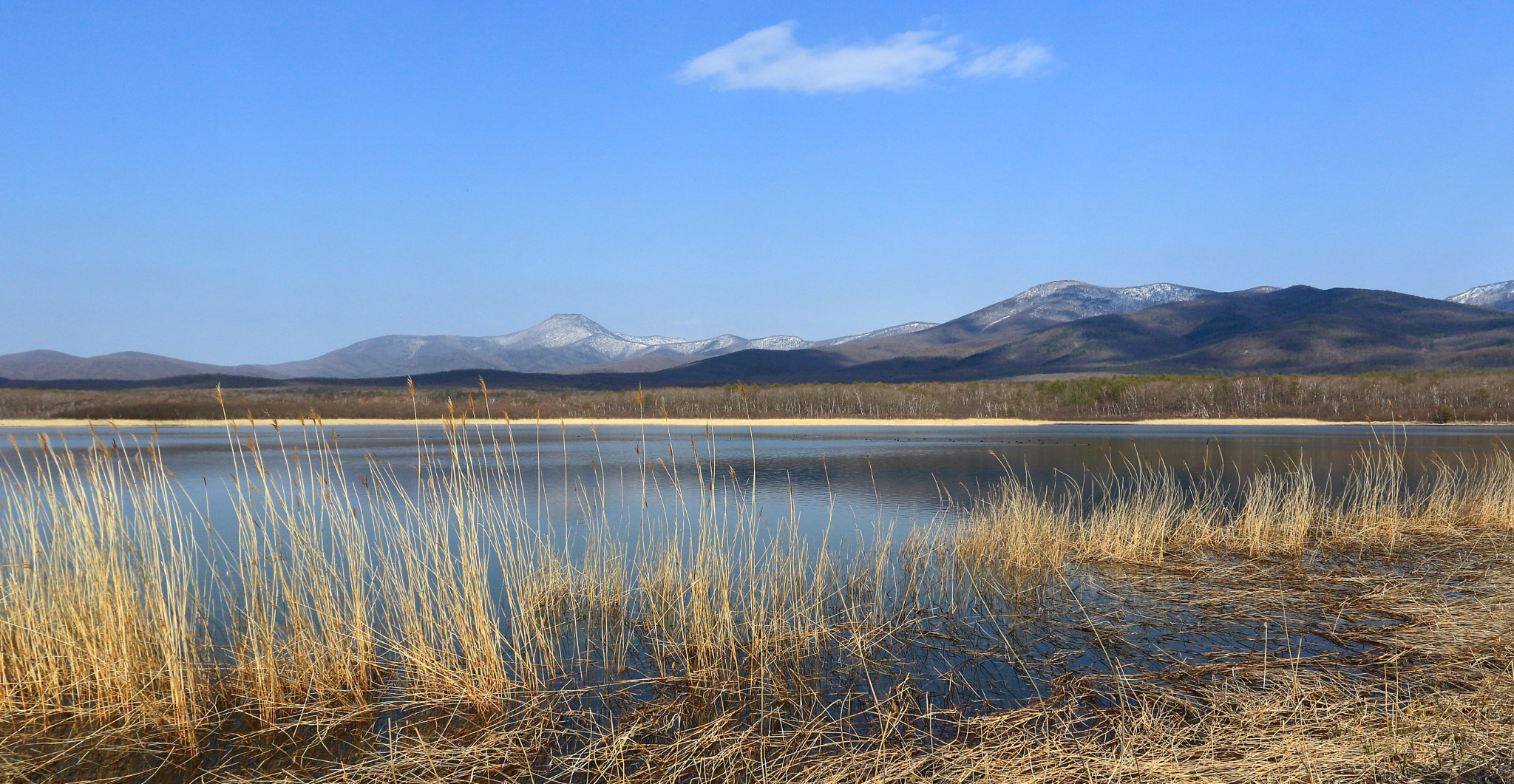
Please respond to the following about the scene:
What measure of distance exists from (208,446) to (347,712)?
3895 centimetres

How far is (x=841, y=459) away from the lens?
30766 millimetres

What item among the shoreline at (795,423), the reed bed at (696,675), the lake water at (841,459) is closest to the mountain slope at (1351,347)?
the shoreline at (795,423)

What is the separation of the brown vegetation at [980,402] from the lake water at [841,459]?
53.2ft

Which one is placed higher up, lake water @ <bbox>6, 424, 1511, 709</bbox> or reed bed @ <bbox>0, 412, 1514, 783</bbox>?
reed bed @ <bbox>0, 412, 1514, 783</bbox>

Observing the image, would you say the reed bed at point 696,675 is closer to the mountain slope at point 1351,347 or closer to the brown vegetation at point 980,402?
the brown vegetation at point 980,402

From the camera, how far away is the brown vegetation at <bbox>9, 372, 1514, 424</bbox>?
6781 cm

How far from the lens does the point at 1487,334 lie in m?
153

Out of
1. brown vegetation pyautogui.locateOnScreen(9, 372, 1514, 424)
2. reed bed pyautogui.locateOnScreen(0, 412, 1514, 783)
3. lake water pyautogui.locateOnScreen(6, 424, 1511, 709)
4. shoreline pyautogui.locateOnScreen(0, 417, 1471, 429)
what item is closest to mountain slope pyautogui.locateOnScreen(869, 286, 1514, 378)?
brown vegetation pyautogui.locateOnScreen(9, 372, 1514, 424)

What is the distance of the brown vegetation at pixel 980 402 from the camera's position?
67.8 m

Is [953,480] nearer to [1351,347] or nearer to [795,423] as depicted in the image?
[795,423]

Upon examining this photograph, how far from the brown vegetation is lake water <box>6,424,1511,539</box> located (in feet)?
53.2

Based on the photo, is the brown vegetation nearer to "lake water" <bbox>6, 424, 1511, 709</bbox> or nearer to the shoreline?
the shoreline

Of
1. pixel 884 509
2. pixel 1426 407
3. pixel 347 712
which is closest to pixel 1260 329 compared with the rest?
pixel 1426 407

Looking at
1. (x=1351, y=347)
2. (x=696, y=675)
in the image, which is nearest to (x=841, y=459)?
(x=696, y=675)
